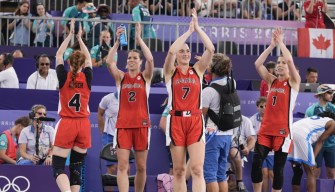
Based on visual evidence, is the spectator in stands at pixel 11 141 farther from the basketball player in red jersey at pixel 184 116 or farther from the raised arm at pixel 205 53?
the raised arm at pixel 205 53

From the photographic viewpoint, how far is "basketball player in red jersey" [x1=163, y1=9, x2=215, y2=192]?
50.1 feet

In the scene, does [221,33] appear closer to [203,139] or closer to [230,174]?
[230,174]

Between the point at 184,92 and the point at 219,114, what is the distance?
1.08 meters

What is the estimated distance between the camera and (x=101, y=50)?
21.8 meters

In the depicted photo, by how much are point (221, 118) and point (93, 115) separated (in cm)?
361

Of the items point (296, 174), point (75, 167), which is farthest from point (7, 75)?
point (296, 174)

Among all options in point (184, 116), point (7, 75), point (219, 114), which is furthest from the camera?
point (7, 75)

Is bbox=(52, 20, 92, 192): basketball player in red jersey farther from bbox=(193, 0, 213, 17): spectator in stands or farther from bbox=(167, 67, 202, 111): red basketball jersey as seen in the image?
bbox=(193, 0, 213, 17): spectator in stands

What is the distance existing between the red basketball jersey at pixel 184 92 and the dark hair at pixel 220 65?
910mm

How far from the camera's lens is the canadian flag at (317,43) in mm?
23594

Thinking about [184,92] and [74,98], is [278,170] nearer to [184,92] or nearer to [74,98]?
[184,92]

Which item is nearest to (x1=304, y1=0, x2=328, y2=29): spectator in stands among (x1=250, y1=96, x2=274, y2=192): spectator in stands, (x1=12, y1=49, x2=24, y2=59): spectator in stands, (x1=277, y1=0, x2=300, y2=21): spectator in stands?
(x1=277, y1=0, x2=300, y2=21): spectator in stands

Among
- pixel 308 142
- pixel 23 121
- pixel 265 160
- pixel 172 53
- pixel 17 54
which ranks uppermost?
pixel 172 53

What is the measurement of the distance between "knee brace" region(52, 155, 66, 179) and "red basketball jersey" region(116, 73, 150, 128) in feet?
3.29
